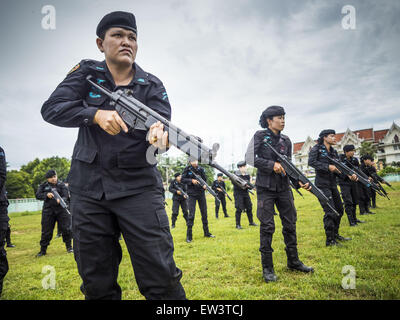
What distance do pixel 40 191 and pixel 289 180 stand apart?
7.87m

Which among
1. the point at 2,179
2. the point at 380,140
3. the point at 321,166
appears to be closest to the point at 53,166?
the point at 2,179

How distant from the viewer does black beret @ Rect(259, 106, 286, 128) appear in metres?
4.27

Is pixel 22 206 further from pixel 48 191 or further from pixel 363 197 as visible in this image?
pixel 363 197

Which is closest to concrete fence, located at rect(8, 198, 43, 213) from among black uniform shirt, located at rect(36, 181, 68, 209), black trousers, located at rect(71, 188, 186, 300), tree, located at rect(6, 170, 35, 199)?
tree, located at rect(6, 170, 35, 199)

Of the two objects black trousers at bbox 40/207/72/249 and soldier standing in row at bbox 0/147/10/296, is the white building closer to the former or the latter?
black trousers at bbox 40/207/72/249

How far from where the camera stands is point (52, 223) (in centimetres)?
754

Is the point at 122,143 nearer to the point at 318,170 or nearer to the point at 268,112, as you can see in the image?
the point at 268,112

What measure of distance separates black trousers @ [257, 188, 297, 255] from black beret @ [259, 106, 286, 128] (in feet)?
4.24

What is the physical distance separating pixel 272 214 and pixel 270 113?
1810 mm

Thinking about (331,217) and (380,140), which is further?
(380,140)

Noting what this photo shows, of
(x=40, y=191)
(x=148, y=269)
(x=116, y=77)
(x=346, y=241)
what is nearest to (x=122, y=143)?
(x=116, y=77)

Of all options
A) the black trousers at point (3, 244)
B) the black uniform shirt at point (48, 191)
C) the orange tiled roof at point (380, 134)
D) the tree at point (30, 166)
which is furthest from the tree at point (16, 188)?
the orange tiled roof at point (380, 134)
